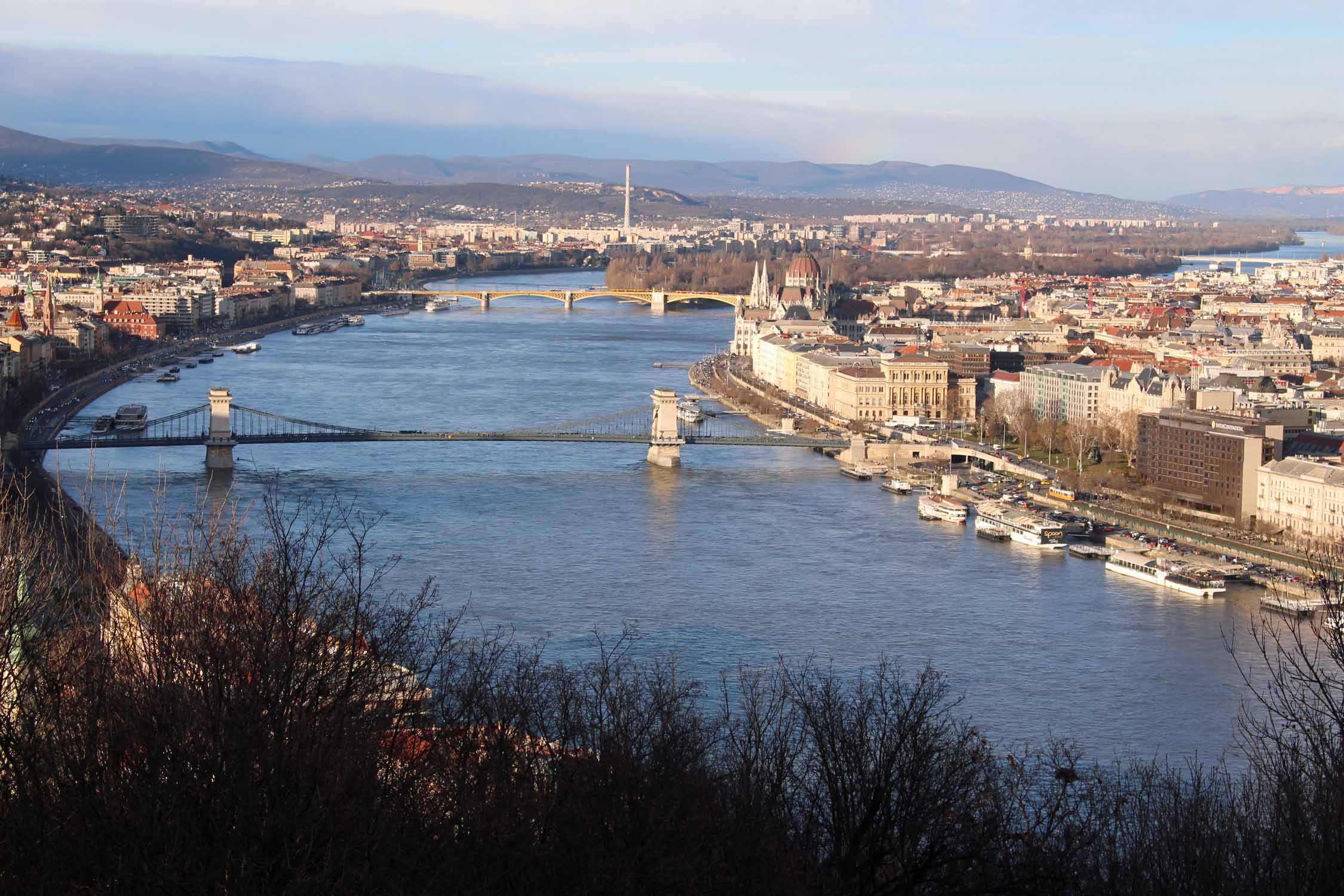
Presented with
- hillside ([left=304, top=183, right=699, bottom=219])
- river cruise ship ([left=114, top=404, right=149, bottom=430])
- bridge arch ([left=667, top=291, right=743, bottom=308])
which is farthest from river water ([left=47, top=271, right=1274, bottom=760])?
hillside ([left=304, top=183, right=699, bottom=219])

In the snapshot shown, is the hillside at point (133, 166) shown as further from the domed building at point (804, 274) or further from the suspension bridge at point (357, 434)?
the suspension bridge at point (357, 434)

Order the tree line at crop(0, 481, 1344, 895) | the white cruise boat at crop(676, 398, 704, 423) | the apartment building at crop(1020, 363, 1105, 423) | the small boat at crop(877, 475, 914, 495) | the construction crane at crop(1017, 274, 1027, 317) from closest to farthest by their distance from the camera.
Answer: the tree line at crop(0, 481, 1344, 895)
the small boat at crop(877, 475, 914, 495)
the white cruise boat at crop(676, 398, 704, 423)
the apartment building at crop(1020, 363, 1105, 423)
the construction crane at crop(1017, 274, 1027, 317)

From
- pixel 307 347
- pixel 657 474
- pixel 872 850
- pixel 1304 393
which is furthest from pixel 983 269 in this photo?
pixel 872 850

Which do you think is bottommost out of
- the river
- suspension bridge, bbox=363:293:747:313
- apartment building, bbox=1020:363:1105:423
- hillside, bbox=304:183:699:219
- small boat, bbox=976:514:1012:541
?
small boat, bbox=976:514:1012:541

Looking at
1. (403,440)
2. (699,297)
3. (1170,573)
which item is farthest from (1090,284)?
(1170,573)

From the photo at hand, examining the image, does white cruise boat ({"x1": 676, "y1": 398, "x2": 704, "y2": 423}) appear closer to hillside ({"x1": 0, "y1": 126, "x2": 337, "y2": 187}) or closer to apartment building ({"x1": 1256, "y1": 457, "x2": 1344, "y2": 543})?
apartment building ({"x1": 1256, "y1": 457, "x2": 1344, "y2": 543})

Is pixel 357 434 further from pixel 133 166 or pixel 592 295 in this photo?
pixel 133 166

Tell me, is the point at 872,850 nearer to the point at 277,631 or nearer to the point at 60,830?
the point at 277,631
